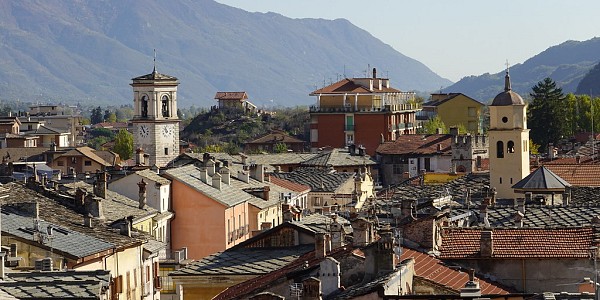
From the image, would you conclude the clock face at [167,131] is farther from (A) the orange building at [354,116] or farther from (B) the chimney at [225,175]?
(B) the chimney at [225,175]

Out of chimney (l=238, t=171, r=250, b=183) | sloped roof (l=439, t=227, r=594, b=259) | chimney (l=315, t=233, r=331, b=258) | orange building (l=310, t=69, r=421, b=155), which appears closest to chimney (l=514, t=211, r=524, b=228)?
sloped roof (l=439, t=227, r=594, b=259)

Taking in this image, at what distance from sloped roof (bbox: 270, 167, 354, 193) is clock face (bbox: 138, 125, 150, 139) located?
82.0ft

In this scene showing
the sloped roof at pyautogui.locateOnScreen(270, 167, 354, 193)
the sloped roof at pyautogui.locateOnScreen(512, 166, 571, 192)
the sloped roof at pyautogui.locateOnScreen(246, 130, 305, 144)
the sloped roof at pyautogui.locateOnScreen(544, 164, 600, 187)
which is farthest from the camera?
the sloped roof at pyautogui.locateOnScreen(246, 130, 305, 144)

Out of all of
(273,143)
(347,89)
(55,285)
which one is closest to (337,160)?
(347,89)

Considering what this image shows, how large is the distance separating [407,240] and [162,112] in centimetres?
8522

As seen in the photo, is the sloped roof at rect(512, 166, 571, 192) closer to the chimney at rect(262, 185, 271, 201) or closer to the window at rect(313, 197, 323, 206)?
the chimney at rect(262, 185, 271, 201)

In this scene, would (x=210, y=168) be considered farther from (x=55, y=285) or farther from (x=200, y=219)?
(x=55, y=285)

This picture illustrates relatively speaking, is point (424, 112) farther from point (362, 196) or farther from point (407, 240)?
point (407, 240)

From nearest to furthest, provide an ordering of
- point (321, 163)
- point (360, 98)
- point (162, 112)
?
point (321, 163), point (162, 112), point (360, 98)

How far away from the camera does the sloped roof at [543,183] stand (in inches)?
2256

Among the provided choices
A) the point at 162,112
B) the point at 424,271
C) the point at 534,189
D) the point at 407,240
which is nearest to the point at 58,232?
the point at 407,240

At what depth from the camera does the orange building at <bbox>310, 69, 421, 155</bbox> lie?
14150 cm

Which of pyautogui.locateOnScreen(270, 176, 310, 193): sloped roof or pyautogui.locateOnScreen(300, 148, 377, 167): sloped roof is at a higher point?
pyautogui.locateOnScreen(300, 148, 377, 167): sloped roof

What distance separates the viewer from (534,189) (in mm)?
57688
